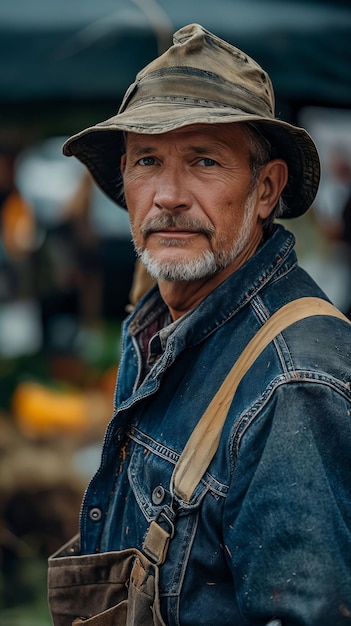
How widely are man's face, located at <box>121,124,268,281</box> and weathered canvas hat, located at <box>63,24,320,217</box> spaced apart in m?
0.06

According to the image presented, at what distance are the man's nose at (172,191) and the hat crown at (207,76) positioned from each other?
0.58 ft

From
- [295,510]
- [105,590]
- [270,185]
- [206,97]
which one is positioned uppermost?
[206,97]

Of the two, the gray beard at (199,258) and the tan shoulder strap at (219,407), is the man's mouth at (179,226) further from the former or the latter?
the tan shoulder strap at (219,407)

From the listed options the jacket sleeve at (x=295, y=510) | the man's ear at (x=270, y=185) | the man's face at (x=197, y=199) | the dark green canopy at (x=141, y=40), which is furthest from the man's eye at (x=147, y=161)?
the dark green canopy at (x=141, y=40)

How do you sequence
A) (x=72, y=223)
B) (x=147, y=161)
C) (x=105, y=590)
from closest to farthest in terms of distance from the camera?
(x=105, y=590)
(x=147, y=161)
(x=72, y=223)

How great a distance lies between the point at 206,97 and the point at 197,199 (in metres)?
0.23

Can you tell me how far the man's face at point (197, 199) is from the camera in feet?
6.57

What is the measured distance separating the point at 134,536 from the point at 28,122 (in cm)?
265

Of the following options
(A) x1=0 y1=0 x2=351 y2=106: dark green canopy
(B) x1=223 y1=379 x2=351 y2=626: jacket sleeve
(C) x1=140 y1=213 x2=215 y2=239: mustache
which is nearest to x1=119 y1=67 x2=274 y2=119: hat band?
(C) x1=140 y1=213 x2=215 y2=239: mustache

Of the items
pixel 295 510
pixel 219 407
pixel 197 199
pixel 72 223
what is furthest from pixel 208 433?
pixel 72 223

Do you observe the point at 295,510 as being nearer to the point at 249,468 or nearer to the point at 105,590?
the point at 249,468

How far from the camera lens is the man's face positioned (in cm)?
200

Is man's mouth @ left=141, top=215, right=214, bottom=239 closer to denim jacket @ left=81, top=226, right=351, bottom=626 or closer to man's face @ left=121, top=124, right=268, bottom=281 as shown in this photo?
man's face @ left=121, top=124, right=268, bottom=281

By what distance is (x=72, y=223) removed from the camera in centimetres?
667
